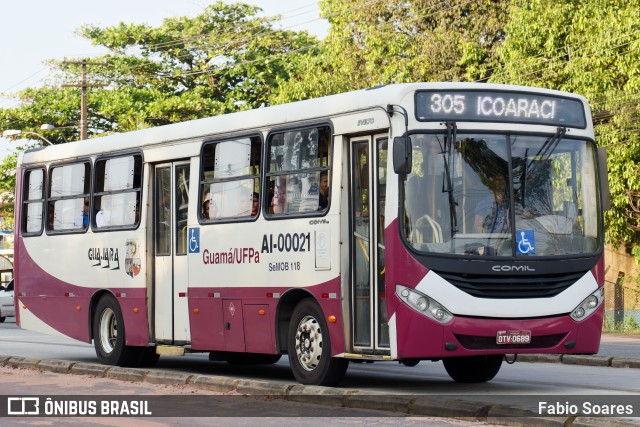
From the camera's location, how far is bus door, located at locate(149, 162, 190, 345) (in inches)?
680

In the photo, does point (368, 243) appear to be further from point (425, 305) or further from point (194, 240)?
point (194, 240)

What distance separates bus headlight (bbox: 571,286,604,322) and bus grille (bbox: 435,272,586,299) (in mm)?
275

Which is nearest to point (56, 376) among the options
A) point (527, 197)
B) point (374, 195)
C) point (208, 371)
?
point (208, 371)

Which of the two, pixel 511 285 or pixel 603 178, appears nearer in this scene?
pixel 511 285

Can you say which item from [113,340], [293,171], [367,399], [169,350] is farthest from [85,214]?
[367,399]

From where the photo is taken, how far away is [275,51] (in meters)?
61.8

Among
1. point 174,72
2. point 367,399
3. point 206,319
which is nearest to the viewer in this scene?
point 367,399

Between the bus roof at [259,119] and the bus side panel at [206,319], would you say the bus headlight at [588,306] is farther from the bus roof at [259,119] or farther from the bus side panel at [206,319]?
the bus side panel at [206,319]

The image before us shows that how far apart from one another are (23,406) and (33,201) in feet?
28.1

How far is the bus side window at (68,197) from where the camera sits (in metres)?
19.8

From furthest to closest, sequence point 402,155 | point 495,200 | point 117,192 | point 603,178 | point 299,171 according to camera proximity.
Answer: point 117,192
point 299,171
point 603,178
point 495,200
point 402,155

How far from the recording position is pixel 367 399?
12414 millimetres

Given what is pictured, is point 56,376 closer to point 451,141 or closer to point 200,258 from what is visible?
point 200,258

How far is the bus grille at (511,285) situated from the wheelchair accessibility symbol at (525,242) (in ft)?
0.88
